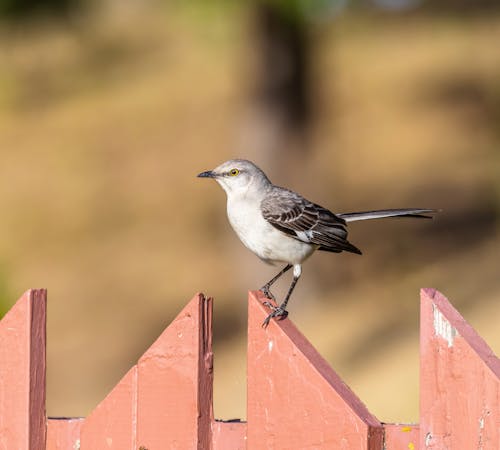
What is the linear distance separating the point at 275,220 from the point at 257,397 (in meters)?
2.29

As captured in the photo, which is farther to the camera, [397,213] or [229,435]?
[397,213]

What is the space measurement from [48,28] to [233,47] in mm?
2752

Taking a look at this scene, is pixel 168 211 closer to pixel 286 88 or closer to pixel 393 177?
pixel 393 177

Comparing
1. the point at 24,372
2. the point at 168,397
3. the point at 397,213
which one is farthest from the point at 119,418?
the point at 397,213

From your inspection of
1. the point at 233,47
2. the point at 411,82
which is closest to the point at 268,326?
the point at 233,47

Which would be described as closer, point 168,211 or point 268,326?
point 268,326

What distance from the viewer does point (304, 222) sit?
5.26 metres

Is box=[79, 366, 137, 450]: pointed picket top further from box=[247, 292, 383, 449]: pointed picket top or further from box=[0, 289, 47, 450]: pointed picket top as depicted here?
box=[247, 292, 383, 449]: pointed picket top

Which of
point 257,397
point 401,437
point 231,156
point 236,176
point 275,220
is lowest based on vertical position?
point 401,437

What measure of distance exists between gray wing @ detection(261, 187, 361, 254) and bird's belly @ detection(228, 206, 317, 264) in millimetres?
36

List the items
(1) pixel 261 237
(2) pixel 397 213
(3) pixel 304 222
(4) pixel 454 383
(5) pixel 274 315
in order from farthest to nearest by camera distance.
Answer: (3) pixel 304 222 < (1) pixel 261 237 < (2) pixel 397 213 < (5) pixel 274 315 < (4) pixel 454 383

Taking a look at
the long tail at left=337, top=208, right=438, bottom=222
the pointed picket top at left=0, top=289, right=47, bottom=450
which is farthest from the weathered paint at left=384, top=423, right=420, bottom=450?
the long tail at left=337, top=208, right=438, bottom=222

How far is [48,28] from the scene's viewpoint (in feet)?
48.7

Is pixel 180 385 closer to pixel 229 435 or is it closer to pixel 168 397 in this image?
pixel 168 397
